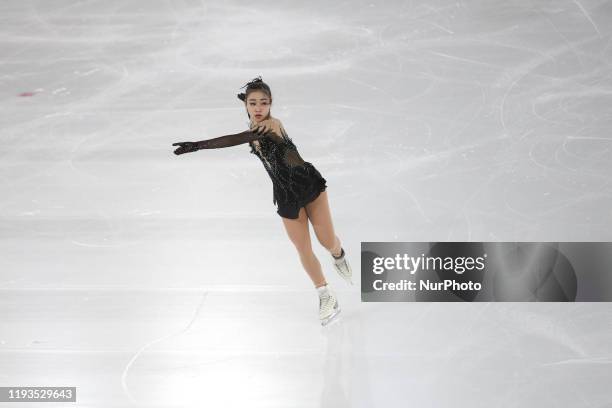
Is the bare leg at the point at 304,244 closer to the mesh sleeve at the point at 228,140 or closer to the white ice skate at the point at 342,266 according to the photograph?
the white ice skate at the point at 342,266

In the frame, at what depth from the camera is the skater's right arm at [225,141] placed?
339 cm

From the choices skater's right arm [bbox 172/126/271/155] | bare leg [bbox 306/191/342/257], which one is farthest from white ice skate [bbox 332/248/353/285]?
skater's right arm [bbox 172/126/271/155]

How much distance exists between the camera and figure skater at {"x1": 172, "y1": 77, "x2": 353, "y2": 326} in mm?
3561

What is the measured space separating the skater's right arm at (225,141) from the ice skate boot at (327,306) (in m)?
0.82

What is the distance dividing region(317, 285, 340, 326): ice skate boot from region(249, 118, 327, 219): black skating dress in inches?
15.7

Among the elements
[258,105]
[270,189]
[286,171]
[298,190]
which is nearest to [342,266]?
[298,190]

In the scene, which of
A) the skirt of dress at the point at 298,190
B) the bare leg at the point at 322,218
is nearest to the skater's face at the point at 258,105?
the skirt of dress at the point at 298,190


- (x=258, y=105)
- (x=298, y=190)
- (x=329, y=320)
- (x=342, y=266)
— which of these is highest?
(x=258, y=105)

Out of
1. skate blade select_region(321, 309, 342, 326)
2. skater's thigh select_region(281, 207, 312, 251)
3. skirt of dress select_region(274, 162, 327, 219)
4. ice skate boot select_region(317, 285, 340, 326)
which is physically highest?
skirt of dress select_region(274, 162, 327, 219)

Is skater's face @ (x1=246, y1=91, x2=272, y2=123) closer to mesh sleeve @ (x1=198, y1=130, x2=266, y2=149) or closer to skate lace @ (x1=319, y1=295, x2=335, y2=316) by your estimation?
mesh sleeve @ (x1=198, y1=130, x2=266, y2=149)

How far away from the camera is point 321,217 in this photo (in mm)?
3824

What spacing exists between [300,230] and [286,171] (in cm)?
33

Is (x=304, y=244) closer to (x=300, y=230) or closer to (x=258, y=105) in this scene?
(x=300, y=230)

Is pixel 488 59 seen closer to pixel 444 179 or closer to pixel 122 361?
pixel 444 179
